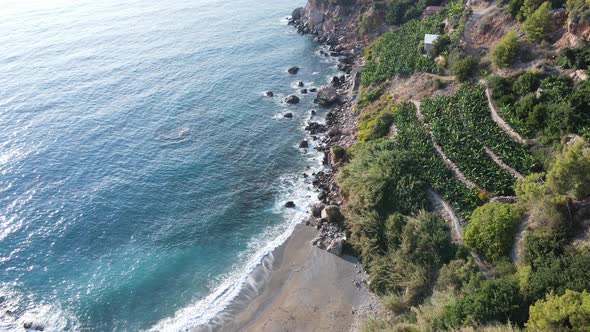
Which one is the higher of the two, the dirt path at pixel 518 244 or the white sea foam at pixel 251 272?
the dirt path at pixel 518 244

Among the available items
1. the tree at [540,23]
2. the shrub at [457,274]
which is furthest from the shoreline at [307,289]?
the tree at [540,23]

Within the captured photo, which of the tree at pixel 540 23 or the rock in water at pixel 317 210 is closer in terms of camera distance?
the rock in water at pixel 317 210

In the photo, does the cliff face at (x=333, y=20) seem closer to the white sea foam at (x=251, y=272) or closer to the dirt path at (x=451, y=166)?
the dirt path at (x=451, y=166)

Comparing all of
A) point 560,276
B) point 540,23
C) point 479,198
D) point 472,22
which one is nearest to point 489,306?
point 560,276

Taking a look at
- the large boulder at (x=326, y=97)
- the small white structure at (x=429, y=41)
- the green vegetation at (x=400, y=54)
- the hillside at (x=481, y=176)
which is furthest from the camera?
the large boulder at (x=326, y=97)

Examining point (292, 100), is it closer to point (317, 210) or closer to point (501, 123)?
point (317, 210)

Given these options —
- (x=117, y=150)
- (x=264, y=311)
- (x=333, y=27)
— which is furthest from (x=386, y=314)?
(x=333, y=27)
